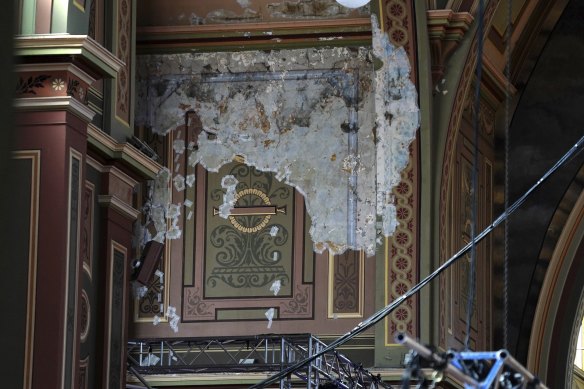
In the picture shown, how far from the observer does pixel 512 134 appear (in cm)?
1459

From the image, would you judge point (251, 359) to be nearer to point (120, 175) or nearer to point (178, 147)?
point (178, 147)

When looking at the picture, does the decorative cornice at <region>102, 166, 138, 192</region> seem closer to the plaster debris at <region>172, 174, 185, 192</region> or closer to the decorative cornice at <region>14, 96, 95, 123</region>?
the decorative cornice at <region>14, 96, 95, 123</region>

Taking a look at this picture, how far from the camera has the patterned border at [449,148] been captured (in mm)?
11953

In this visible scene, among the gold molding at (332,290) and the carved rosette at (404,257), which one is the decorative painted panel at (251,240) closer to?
the gold molding at (332,290)

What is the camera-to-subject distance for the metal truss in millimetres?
10594

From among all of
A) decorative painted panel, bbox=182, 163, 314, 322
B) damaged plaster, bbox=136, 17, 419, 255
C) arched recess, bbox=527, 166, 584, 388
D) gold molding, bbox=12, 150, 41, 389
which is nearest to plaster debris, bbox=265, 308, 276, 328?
decorative painted panel, bbox=182, 163, 314, 322

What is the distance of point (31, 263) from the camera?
7668 millimetres

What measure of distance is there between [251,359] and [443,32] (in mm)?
3198

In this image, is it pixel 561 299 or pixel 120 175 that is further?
pixel 561 299

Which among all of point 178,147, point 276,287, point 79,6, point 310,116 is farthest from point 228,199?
point 79,6

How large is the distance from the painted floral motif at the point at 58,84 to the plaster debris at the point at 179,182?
454 cm

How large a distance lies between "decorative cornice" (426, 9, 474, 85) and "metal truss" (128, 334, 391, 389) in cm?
269

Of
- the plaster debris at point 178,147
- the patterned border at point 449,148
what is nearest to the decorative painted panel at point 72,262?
the plaster debris at point 178,147

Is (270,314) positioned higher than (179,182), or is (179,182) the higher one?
(179,182)
